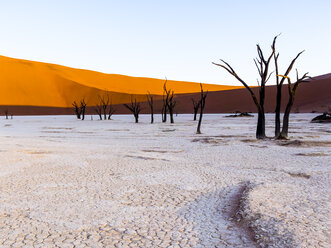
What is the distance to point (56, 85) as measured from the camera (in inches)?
2997

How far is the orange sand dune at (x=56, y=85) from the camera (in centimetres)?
6831

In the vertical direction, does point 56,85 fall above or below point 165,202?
above

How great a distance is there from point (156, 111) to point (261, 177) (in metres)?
56.5

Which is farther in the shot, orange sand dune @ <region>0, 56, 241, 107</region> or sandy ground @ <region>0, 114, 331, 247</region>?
orange sand dune @ <region>0, 56, 241, 107</region>

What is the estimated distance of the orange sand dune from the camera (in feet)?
224

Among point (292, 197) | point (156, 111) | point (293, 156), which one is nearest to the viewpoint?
point (292, 197)

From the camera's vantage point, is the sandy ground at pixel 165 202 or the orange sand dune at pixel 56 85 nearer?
the sandy ground at pixel 165 202

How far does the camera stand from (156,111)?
61094 mm

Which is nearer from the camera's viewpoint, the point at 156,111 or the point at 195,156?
the point at 195,156

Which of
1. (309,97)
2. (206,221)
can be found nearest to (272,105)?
(309,97)

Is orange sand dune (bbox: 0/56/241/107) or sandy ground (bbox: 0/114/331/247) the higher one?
orange sand dune (bbox: 0/56/241/107)

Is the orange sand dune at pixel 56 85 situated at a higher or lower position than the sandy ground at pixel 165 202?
higher

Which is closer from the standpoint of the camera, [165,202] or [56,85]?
[165,202]

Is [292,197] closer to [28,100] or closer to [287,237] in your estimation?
[287,237]
